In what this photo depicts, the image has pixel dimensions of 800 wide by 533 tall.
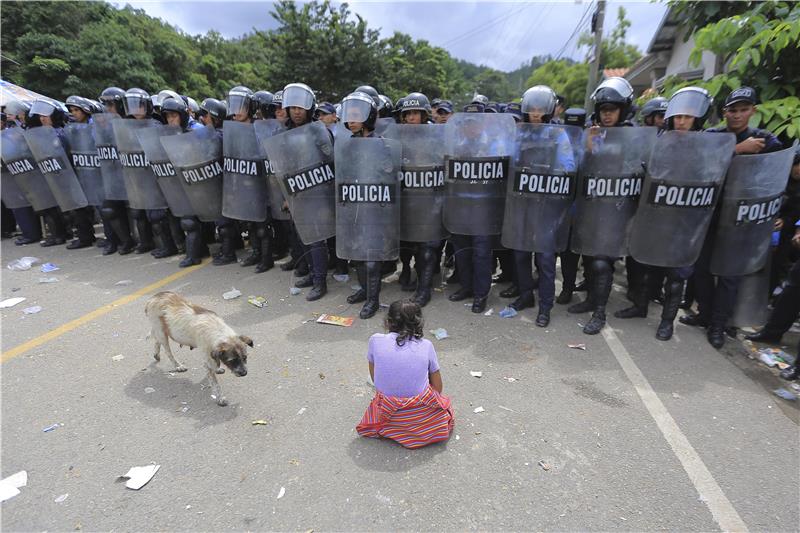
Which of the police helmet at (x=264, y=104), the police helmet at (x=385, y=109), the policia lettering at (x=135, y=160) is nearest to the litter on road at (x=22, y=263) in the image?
the policia lettering at (x=135, y=160)

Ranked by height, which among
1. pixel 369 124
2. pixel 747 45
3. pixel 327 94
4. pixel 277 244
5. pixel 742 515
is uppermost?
pixel 327 94

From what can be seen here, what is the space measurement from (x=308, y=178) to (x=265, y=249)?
1644 millimetres

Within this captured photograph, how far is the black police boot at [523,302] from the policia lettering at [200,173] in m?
3.99

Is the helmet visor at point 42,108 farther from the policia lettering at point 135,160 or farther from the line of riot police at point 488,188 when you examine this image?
the policia lettering at point 135,160

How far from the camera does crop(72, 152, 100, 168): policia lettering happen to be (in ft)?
20.3

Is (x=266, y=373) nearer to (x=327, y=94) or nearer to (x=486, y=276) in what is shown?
(x=486, y=276)

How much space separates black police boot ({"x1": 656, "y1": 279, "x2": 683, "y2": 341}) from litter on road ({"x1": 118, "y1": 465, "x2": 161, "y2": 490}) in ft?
13.4

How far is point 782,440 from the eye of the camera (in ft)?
8.54

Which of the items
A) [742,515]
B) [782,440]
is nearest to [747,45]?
[782,440]

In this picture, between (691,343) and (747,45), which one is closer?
(691,343)

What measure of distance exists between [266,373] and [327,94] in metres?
23.0

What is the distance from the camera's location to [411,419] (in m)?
2.46

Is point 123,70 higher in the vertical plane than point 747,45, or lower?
higher

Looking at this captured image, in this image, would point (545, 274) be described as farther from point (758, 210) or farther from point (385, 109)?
point (385, 109)
